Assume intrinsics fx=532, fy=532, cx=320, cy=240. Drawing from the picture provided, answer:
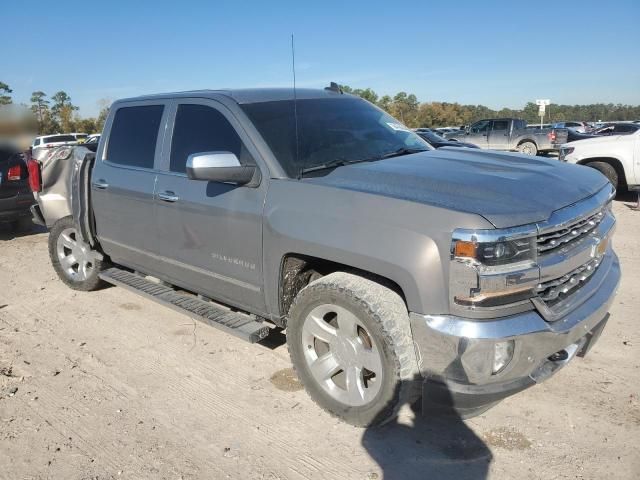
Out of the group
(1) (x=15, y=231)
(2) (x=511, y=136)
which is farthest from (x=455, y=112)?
(1) (x=15, y=231)

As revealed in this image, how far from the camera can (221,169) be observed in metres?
3.30

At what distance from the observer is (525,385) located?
269cm

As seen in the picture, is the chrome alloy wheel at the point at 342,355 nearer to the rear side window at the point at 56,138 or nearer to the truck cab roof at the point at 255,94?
the truck cab roof at the point at 255,94

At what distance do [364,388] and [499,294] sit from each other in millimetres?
991

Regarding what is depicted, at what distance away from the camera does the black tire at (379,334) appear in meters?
2.78

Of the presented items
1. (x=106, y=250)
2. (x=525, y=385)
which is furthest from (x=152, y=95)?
(x=525, y=385)

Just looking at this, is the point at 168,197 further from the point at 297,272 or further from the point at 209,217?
→ the point at 297,272

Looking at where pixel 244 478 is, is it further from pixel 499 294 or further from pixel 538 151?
pixel 538 151

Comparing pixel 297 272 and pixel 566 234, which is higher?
pixel 566 234

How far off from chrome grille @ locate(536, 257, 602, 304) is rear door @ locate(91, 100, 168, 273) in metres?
2.98

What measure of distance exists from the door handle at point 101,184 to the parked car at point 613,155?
27.0 feet

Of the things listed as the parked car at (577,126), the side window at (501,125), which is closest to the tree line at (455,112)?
the parked car at (577,126)

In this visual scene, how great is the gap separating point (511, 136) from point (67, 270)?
2003 centimetres

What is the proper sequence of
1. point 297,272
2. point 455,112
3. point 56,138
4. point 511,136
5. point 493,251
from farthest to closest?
1. point 455,112
2. point 56,138
3. point 511,136
4. point 297,272
5. point 493,251
